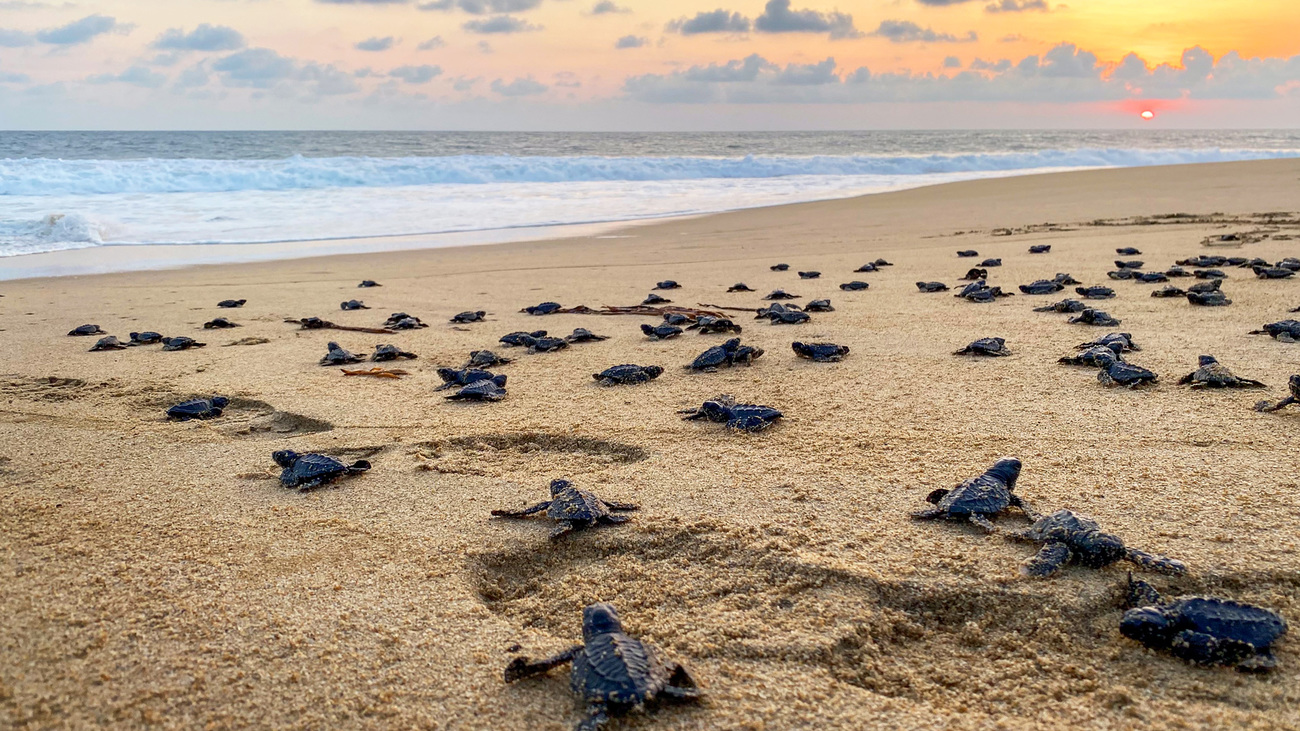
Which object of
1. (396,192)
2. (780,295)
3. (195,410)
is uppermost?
(396,192)

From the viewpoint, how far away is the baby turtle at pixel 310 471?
300cm

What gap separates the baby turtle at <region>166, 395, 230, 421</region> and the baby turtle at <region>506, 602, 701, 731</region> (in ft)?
9.01

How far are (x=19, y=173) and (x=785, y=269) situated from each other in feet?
77.7

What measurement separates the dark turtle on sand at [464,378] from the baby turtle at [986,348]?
254cm

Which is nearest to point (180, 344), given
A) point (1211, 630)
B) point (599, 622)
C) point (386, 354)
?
point (386, 354)

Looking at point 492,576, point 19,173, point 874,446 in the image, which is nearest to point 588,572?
point 492,576

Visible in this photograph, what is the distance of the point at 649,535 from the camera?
253cm

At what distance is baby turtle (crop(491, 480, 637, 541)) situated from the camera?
8.36 ft

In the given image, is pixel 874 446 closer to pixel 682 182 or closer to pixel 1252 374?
pixel 1252 374

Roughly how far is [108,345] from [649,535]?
15.6 ft

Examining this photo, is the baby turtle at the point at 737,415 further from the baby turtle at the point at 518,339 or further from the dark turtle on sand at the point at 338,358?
the dark turtle on sand at the point at 338,358

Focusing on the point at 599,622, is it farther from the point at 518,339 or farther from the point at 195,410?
the point at 518,339

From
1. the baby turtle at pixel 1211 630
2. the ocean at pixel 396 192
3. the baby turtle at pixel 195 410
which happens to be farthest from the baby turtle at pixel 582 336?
the ocean at pixel 396 192

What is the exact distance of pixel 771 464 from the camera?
3.09m
